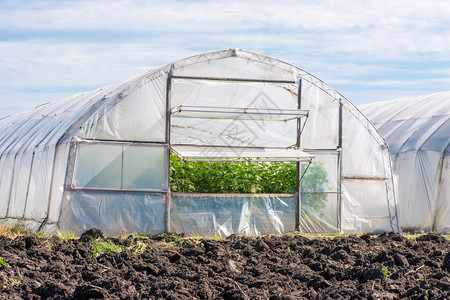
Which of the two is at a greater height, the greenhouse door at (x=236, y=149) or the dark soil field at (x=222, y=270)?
the greenhouse door at (x=236, y=149)

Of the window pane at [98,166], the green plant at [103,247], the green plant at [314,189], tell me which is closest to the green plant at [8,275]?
the green plant at [103,247]

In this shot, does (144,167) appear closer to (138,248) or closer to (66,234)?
(66,234)

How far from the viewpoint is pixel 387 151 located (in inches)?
505

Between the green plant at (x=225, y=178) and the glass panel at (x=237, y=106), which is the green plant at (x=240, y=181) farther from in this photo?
the glass panel at (x=237, y=106)

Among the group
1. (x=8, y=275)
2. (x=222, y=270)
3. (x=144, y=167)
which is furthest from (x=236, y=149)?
(x=8, y=275)

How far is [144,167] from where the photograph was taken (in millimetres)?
11094

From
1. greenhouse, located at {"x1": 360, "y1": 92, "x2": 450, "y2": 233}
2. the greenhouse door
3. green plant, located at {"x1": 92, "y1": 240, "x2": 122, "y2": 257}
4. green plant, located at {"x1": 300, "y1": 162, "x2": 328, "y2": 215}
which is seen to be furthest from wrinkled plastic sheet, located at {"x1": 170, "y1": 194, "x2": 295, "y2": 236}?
green plant, located at {"x1": 92, "y1": 240, "x2": 122, "y2": 257}

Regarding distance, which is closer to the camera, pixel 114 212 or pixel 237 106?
pixel 114 212

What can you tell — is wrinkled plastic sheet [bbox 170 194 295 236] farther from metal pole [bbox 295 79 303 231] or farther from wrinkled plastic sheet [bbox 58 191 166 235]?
wrinkled plastic sheet [bbox 58 191 166 235]

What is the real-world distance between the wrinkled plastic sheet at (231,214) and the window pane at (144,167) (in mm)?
465

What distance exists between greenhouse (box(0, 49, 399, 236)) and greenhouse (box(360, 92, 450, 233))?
1.46 meters

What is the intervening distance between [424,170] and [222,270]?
8658 mm

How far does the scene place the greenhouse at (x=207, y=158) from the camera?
10.8 m

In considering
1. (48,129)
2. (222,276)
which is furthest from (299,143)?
(222,276)
